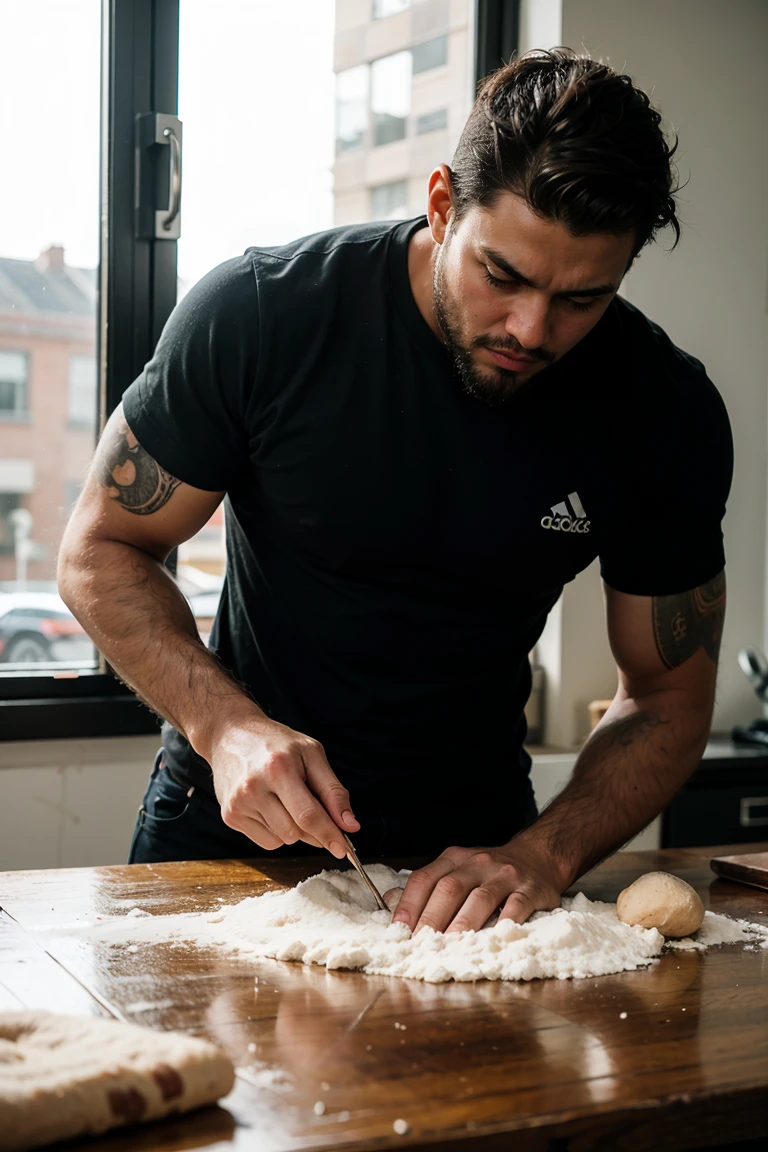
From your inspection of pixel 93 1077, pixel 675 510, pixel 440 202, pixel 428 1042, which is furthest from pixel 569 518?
pixel 93 1077

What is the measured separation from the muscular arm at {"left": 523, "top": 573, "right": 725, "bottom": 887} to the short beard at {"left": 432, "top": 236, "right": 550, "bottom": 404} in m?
0.38

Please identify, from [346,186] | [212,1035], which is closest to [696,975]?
[212,1035]

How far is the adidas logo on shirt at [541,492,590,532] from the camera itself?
1.51m

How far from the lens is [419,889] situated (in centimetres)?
124

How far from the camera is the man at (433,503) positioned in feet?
4.44

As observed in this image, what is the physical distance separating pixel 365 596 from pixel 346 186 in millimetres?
1683

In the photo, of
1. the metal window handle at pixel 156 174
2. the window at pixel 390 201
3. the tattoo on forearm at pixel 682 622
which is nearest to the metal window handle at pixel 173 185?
the metal window handle at pixel 156 174

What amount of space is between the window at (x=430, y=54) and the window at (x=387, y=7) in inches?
3.7

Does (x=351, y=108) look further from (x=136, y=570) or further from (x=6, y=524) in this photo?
(x=136, y=570)

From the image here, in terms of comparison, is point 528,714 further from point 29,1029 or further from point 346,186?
point 29,1029

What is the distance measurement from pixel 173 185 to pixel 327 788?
5.53 ft

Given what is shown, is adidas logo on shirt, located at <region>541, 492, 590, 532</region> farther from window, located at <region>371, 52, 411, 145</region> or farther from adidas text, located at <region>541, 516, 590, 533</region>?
window, located at <region>371, 52, 411, 145</region>

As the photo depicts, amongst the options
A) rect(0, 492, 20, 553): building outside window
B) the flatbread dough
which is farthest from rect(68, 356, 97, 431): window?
the flatbread dough

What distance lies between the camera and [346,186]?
2.87 m
